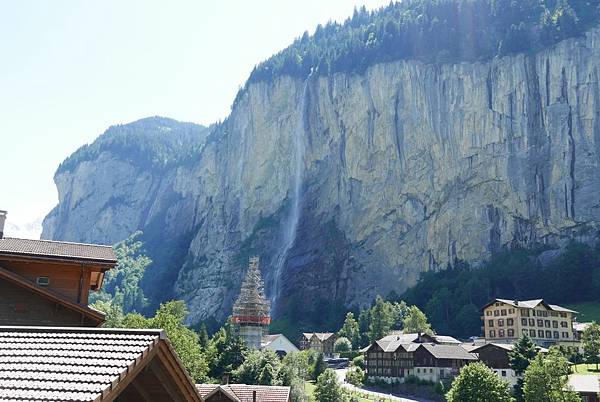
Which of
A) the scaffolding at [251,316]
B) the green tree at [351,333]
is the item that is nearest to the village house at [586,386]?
the green tree at [351,333]

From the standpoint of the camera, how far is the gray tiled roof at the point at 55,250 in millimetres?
19438

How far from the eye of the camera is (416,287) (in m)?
128

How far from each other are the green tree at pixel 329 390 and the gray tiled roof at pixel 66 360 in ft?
184

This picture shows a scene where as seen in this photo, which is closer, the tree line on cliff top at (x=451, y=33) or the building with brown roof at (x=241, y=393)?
the building with brown roof at (x=241, y=393)

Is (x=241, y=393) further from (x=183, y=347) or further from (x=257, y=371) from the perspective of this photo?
(x=257, y=371)

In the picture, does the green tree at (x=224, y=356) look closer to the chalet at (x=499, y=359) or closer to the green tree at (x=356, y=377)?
the green tree at (x=356, y=377)

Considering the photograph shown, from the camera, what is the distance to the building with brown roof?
1318 inches

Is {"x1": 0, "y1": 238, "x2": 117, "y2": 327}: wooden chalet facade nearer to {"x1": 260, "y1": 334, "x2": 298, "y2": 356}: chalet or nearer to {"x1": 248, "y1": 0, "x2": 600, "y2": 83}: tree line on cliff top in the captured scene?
{"x1": 260, "y1": 334, "x2": 298, "y2": 356}: chalet

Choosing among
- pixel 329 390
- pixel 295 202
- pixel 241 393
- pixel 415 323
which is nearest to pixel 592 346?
pixel 415 323

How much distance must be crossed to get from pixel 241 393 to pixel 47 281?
18912mm

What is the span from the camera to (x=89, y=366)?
7113mm

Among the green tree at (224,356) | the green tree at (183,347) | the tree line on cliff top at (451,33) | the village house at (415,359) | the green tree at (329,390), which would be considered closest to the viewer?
the green tree at (183,347)

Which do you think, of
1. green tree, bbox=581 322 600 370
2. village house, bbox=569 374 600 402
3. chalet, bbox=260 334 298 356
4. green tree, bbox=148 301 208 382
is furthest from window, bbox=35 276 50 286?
chalet, bbox=260 334 298 356

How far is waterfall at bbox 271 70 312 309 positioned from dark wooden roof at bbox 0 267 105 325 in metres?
126
